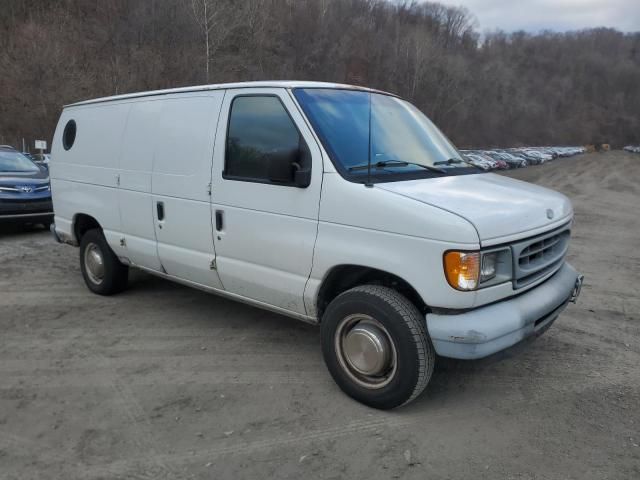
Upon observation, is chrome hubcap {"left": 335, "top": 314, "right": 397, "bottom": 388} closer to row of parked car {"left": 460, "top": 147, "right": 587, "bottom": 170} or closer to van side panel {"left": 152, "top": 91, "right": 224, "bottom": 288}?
van side panel {"left": 152, "top": 91, "right": 224, "bottom": 288}

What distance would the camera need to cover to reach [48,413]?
347cm

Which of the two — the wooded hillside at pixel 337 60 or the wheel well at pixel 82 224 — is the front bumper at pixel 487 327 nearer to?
the wheel well at pixel 82 224

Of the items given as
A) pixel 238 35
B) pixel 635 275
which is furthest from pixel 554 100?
pixel 635 275

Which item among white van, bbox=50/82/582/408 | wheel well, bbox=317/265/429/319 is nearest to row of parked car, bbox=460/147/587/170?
white van, bbox=50/82/582/408

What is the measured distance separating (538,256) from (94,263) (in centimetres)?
456


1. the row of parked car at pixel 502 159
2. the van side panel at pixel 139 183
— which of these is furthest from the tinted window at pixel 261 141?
the row of parked car at pixel 502 159

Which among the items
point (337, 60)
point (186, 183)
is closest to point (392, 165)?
point (186, 183)

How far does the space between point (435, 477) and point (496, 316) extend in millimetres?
971

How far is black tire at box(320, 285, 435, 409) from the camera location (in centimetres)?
324

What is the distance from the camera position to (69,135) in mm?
5988

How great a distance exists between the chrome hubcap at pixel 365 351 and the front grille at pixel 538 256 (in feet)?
2.95

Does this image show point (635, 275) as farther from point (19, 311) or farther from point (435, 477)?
point (19, 311)

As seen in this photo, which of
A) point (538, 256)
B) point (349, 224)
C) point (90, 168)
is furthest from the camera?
point (90, 168)

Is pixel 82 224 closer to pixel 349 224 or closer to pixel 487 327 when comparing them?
pixel 349 224
